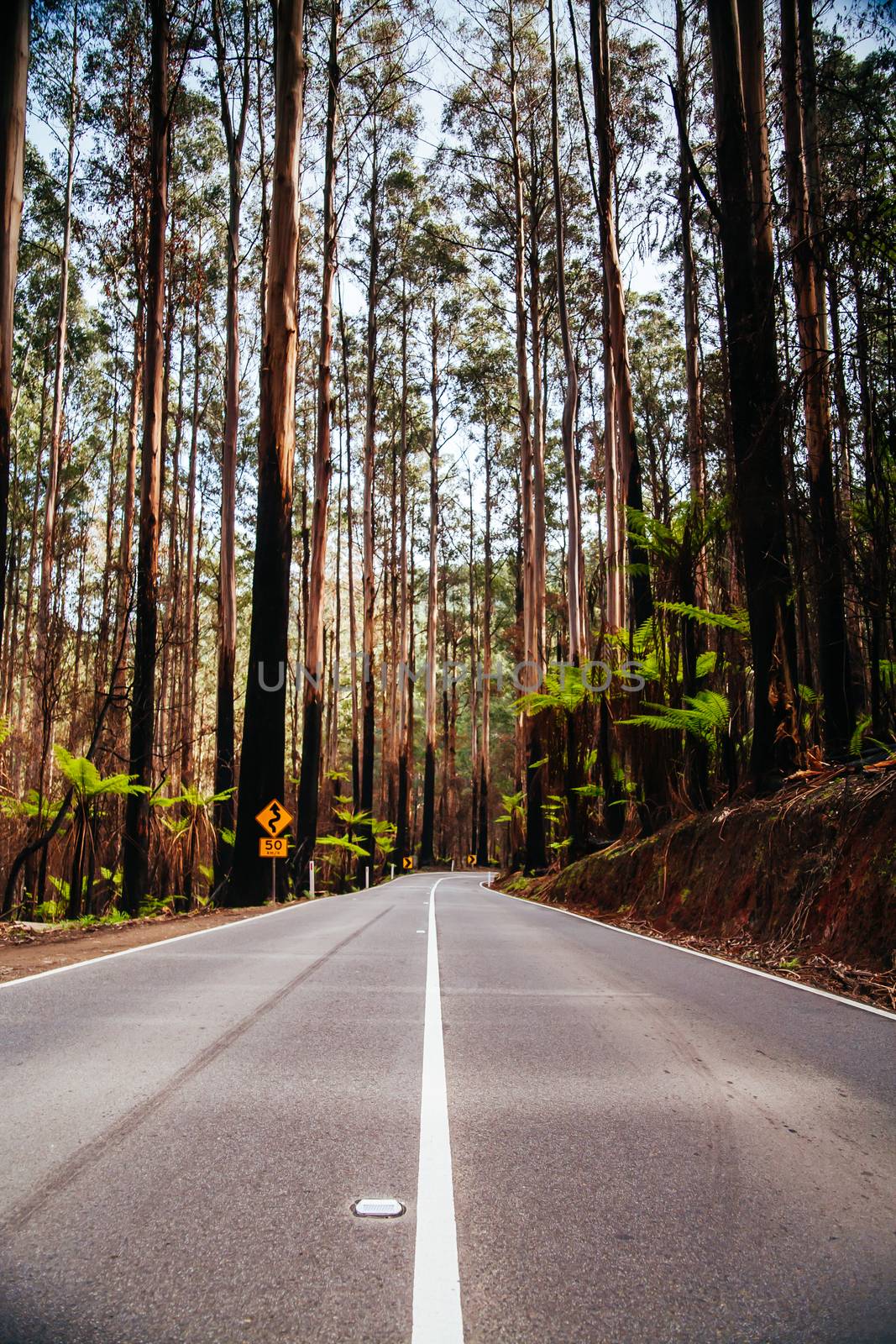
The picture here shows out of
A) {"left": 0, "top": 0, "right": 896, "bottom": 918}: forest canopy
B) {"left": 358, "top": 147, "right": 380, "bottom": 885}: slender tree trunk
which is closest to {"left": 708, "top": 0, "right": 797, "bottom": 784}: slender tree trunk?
{"left": 0, "top": 0, "right": 896, "bottom": 918}: forest canopy

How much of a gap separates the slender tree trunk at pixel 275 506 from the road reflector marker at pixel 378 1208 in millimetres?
14410

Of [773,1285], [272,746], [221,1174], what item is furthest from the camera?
[272,746]

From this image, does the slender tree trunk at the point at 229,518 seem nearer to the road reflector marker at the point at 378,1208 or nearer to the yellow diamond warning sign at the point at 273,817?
the yellow diamond warning sign at the point at 273,817

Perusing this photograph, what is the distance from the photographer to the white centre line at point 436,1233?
196cm

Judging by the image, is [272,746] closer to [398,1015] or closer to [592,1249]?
[398,1015]

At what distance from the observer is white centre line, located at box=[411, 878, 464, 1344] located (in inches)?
77.0

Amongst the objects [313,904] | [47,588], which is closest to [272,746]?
[313,904]

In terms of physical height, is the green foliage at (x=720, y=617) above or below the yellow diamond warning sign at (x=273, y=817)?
above

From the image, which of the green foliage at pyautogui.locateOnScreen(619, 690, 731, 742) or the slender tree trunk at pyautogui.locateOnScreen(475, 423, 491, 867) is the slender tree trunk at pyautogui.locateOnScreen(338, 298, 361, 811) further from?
the green foliage at pyautogui.locateOnScreen(619, 690, 731, 742)

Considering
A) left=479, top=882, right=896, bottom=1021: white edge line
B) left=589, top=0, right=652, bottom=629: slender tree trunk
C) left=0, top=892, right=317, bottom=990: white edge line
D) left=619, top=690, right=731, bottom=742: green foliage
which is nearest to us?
left=479, top=882, right=896, bottom=1021: white edge line

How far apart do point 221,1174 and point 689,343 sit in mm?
23718

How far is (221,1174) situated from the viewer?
9.12ft

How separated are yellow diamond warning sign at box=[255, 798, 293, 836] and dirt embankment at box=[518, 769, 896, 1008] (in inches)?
265

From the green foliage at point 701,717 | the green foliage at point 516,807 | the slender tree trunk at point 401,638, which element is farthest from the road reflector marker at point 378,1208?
the slender tree trunk at point 401,638
